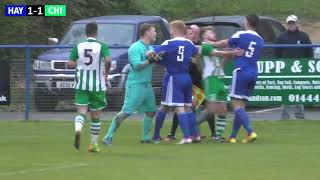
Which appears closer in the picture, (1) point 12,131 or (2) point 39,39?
(1) point 12,131

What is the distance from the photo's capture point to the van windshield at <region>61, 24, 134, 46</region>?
2027cm

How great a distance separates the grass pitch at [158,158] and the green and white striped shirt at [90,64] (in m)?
0.98

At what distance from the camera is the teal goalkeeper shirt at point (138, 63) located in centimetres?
1420

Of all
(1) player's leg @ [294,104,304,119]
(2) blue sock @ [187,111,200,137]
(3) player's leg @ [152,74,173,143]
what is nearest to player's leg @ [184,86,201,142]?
(2) blue sock @ [187,111,200,137]

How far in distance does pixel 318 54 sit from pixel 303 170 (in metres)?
8.17

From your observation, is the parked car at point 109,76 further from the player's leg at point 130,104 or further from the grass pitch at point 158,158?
the player's leg at point 130,104

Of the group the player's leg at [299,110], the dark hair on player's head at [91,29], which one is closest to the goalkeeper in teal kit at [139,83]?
the dark hair on player's head at [91,29]

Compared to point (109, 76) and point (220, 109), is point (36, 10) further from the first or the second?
point (220, 109)

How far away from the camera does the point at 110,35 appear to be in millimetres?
20453

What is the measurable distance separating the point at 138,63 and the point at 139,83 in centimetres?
38

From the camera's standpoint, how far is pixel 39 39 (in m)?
28.6

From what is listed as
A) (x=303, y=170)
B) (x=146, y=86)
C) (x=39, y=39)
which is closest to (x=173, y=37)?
(x=146, y=86)

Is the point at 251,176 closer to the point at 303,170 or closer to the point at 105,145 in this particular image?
the point at 303,170

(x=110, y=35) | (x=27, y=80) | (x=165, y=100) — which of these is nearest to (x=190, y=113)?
(x=165, y=100)
